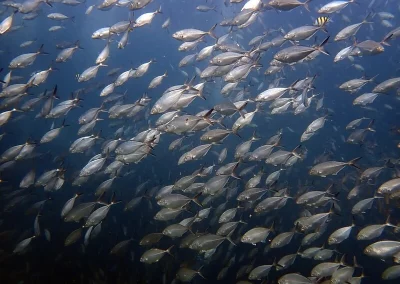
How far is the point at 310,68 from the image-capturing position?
21.7 meters

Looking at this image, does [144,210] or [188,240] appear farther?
[144,210]

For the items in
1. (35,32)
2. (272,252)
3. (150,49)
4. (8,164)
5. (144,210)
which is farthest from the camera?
(150,49)

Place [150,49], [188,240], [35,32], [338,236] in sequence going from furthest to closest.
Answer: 1. [150,49]
2. [35,32]
3. [188,240]
4. [338,236]

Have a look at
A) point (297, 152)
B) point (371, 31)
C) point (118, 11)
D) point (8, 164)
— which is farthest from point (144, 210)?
point (371, 31)

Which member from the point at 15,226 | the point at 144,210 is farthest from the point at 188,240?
the point at 15,226

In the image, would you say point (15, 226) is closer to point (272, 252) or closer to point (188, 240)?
point (188, 240)

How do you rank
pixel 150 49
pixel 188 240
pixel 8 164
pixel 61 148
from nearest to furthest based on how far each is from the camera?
pixel 188 240
pixel 8 164
pixel 61 148
pixel 150 49

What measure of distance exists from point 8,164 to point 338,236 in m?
8.56

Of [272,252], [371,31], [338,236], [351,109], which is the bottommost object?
[351,109]

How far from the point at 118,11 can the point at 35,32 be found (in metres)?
6.13

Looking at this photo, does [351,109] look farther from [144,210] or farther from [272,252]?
[144,210]

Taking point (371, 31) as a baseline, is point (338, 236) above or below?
above

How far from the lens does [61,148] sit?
19.7 meters

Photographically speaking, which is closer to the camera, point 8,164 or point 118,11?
point 8,164
